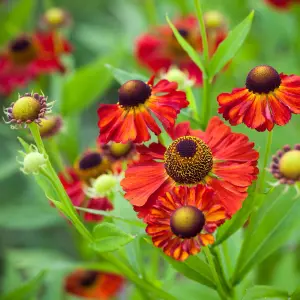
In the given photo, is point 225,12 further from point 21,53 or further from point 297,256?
point 297,256

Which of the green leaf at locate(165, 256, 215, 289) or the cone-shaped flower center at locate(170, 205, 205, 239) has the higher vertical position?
the green leaf at locate(165, 256, 215, 289)

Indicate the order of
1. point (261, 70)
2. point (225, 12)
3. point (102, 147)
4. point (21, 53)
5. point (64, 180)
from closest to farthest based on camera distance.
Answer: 1. point (261, 70)
2. point (102, 147)
3. point (64, 180)
4. point (21, 53)
5. point (225, 12)

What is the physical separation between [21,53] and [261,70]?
1.03 meters

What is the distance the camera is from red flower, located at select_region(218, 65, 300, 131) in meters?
0.68

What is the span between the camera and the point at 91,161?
3.42 feet

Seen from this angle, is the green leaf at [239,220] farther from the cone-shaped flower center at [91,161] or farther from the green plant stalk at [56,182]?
the cone-shaped flower center at [91,161]

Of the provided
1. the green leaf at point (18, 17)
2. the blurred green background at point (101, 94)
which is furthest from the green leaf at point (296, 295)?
the green leaf at point (18, 17)

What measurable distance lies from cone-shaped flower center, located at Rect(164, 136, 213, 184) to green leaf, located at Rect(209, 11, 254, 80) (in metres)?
0.13

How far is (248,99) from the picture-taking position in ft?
2.33

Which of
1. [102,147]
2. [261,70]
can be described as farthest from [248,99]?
[102,147]

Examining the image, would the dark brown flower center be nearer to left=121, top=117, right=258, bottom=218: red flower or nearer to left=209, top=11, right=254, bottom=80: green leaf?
left=121, top=117, right=258, bottom=218: red flower

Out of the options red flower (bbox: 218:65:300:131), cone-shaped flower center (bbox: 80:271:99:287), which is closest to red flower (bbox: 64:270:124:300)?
cone-shaped flower center (bbox: 80:271:99:287)

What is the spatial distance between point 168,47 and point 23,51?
357mm

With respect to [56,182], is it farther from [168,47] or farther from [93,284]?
[168,47]
